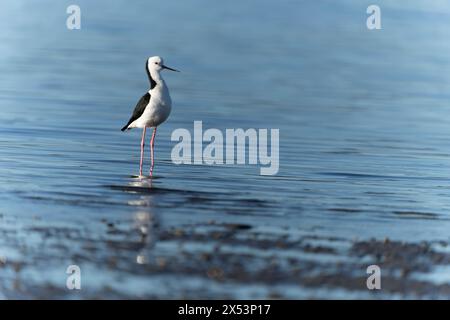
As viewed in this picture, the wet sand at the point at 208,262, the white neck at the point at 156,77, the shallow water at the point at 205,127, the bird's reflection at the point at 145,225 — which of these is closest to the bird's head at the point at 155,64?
the white neck at the point at 156,77

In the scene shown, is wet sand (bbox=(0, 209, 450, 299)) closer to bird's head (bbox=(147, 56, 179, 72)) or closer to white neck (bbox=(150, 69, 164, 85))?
white neck (bbox=(150, 69, 164, 85))

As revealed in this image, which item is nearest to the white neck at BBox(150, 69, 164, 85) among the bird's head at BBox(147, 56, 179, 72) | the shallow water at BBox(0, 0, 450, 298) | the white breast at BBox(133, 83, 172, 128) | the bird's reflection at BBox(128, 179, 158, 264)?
the bird's head at BBox(147, 56, 179, 72)

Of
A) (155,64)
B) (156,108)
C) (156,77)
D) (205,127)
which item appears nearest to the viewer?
(156,108)

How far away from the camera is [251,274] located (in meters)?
8.44

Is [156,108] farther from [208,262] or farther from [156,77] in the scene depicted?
[208,262]

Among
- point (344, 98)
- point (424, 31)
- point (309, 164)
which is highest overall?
point (424, 31)

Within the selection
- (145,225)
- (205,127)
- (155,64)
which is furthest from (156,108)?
(145,225)

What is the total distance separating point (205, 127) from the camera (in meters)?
17.6

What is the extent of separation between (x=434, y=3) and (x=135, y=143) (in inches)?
1059

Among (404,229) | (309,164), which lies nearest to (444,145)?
(309,164)

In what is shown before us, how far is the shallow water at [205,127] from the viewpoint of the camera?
9.05 meters

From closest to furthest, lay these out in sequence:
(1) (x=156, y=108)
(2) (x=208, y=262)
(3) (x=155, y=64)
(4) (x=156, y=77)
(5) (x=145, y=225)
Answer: (2) (x=208, y=262) < (5) (x=145, y=225) < (1) (x=156, y=108) < (4) (x=156, y=77) < (3) (x=155, y=64)
